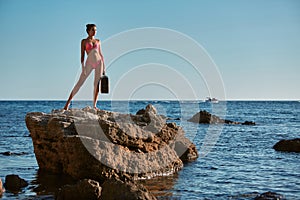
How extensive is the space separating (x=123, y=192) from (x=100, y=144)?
2.53 metres

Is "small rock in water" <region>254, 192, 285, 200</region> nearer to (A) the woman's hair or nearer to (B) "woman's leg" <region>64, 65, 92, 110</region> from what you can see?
(B) "woman's leg" <region>64, 65, 92, 110</region>

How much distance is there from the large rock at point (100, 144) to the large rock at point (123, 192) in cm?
191

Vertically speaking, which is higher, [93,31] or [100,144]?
[93,31]

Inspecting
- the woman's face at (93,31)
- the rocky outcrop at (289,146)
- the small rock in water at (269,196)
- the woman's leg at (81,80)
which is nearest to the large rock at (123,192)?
the small rock in water at (269,196)

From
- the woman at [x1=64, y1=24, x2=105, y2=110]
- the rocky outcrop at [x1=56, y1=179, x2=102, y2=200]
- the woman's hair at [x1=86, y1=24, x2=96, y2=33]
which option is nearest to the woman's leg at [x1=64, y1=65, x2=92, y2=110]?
the woman at [x1=64, y1=24, x2=105, y2=110]

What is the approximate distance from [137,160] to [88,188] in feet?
8.83

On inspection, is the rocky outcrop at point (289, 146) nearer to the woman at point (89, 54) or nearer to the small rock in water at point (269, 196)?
the small rock in water at point (269, 196)

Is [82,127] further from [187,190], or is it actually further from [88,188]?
[187,190]

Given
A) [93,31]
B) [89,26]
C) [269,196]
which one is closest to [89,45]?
[93,31]

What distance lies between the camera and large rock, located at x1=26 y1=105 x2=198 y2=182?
10.7m

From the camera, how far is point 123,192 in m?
8.45

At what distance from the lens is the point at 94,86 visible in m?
12.0

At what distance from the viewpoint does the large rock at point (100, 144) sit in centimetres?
1066

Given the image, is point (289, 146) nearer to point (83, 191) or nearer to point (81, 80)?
point (81, 80)
